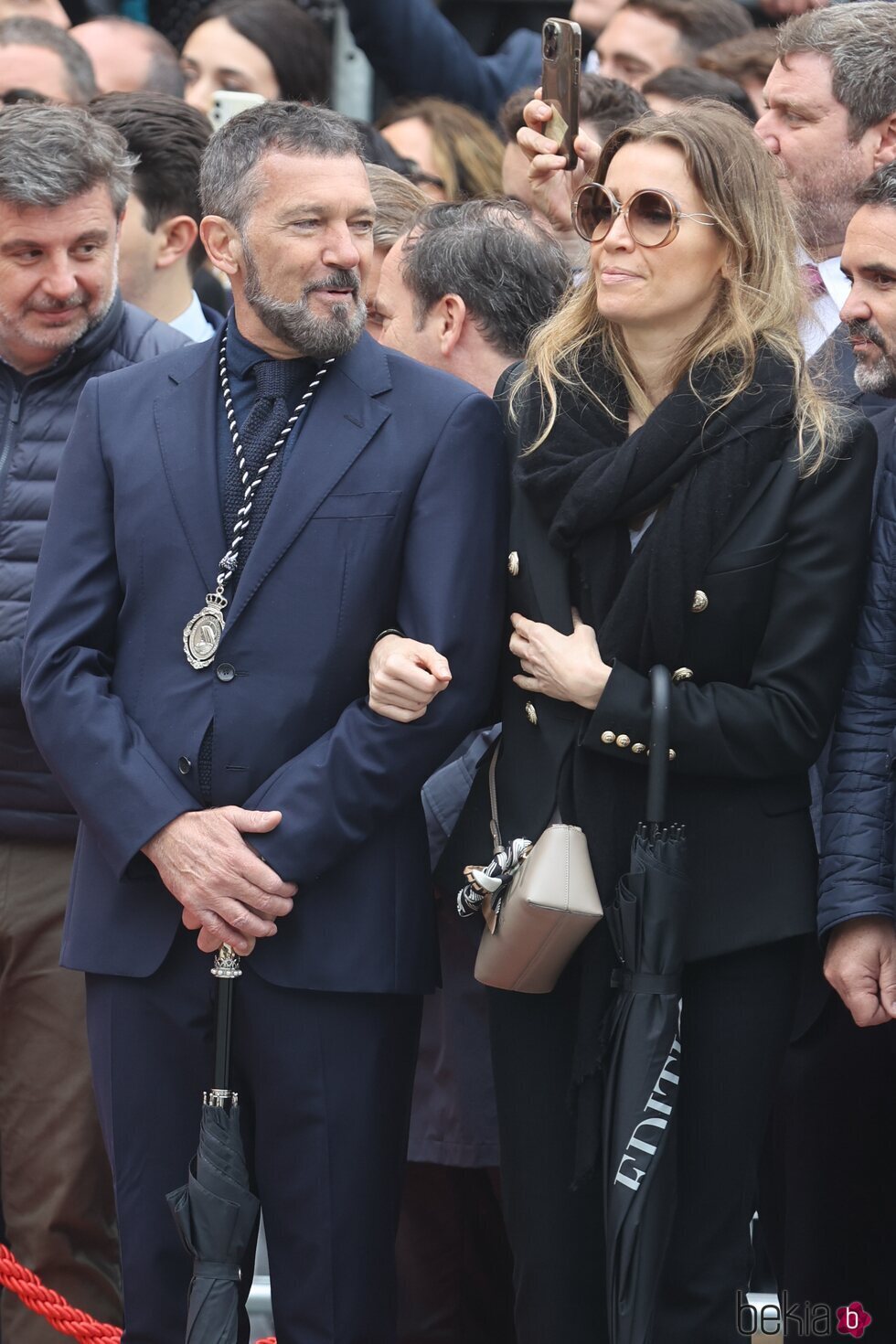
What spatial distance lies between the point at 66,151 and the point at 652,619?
192 centimetres

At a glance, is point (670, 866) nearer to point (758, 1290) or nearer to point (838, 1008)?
point (838, 1008)

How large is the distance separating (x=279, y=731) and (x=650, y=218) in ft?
3.68

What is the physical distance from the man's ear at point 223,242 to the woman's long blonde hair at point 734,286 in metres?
0.60

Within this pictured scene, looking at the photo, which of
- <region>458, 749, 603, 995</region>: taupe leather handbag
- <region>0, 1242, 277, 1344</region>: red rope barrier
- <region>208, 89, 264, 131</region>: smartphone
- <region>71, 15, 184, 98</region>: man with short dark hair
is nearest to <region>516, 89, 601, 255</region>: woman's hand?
<region>458, 749, 603, 995</region>: taupe leather handbag

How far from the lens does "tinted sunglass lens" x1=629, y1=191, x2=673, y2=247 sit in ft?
10.8

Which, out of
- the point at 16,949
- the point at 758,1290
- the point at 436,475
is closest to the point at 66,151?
the point at 436,475

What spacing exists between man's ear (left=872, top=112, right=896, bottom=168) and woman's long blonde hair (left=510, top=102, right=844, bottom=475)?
1351 mm

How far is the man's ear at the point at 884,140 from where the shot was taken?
4641 millimetres

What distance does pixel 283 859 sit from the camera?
10.6 feet

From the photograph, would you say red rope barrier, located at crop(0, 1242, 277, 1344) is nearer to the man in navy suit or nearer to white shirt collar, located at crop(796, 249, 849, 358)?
the man in navy suit

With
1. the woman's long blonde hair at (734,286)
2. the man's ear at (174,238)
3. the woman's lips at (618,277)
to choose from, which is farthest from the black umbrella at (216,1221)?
the man's ear at (174,238)

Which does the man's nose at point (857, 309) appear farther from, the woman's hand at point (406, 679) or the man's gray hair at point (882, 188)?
the woman's hand at point (406, 679)

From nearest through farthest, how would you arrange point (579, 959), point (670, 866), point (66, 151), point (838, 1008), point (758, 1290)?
point (670, 866) < point (579, 959) < point (838, 1008) < point (66, 151) < point (758, 1290)

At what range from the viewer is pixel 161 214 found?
5215mm
